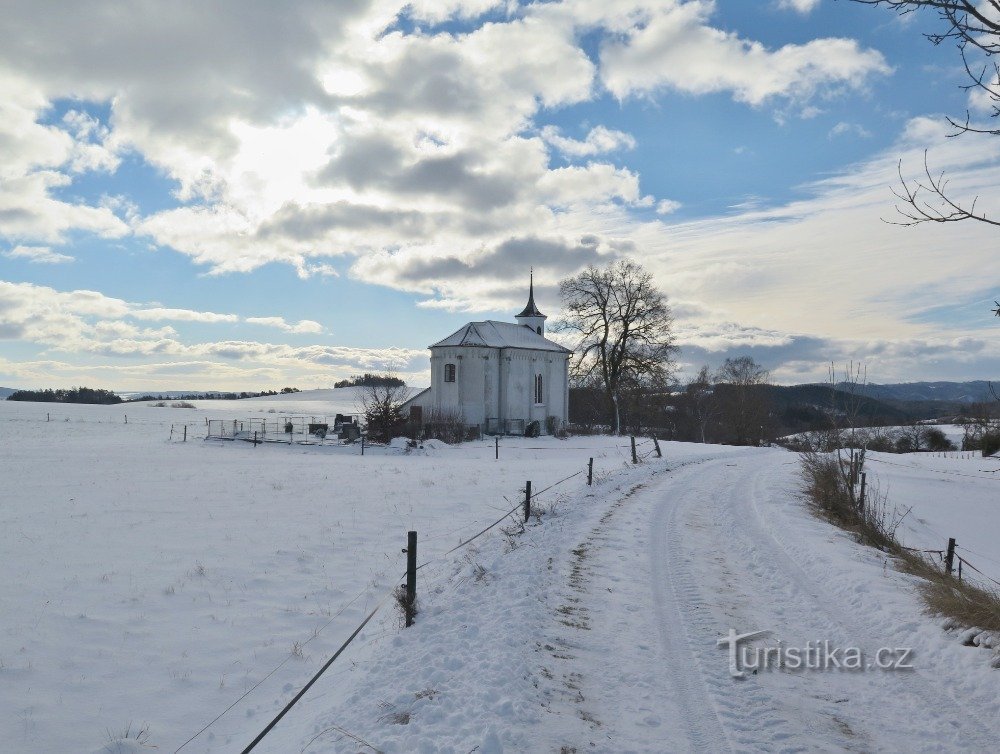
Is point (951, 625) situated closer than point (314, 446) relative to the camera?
Yes

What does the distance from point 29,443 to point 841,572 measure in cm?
4516

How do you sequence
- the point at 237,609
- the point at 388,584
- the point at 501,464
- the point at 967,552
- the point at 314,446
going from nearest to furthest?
the point at 237,609 → the point at 388,584 → the point at 967,552 → the point at 501,464 → the point at 314,446

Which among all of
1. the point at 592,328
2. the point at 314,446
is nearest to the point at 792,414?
the point at 592,328

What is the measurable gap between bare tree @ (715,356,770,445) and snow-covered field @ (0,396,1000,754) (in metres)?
53.0

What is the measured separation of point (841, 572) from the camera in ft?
30.7

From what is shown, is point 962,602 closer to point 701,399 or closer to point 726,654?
point 726,654

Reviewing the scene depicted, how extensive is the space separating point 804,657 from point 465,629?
3522 millimetres

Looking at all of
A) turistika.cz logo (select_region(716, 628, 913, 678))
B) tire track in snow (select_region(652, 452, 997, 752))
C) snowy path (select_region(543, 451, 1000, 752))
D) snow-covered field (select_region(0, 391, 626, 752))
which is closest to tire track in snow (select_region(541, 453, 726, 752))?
snowy path (select_region(543, 451, 1000, 752))

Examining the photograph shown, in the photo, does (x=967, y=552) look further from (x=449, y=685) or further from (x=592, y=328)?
(x=592, y=328)

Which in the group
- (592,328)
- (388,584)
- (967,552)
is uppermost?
(592,328)

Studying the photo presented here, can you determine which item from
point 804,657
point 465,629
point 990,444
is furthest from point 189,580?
point 990,444

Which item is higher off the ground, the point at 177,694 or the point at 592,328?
the point at 592,328

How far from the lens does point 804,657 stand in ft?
20.7

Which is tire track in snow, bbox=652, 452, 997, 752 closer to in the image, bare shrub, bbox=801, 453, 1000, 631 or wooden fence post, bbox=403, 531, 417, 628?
bare shrub, bbox=801, 453, 1000, 631
